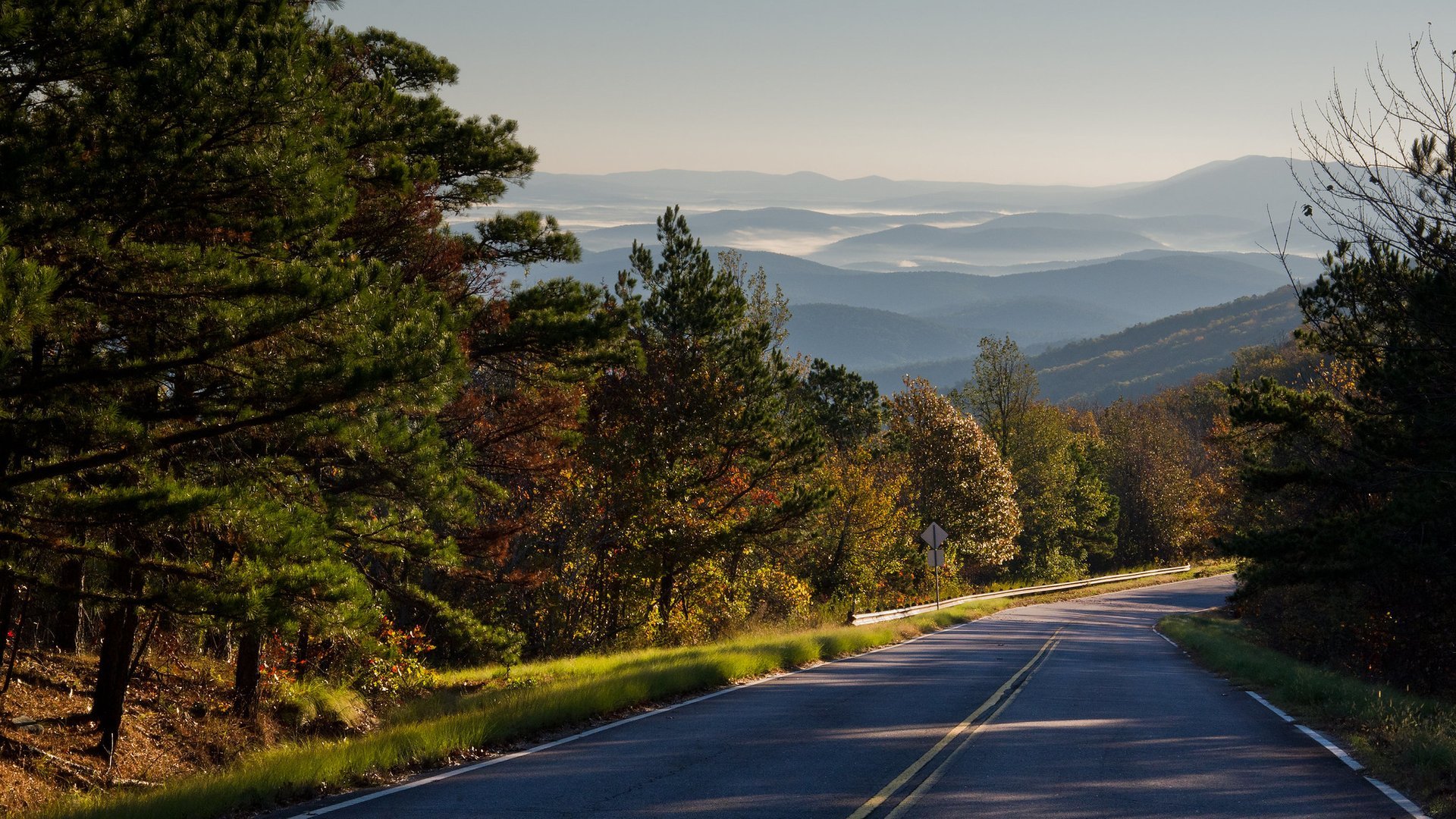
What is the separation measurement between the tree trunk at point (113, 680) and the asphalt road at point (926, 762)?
6424mm

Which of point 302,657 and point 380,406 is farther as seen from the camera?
point 302,657

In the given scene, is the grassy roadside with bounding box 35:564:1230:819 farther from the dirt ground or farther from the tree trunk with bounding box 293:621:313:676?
the tree trunk with bounding box 293:621:313:676

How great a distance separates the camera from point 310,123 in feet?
43.3

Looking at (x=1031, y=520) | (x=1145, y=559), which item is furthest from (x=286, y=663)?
(x=1145, y=559)

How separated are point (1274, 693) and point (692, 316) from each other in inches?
721

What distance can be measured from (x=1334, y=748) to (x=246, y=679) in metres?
14.0

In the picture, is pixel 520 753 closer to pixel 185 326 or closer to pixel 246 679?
pixel 185 326

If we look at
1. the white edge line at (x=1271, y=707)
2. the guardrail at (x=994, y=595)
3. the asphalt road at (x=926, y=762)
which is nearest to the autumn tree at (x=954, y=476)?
the guardrail at (x=994, y=595)

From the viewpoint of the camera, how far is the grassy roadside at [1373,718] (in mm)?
9516

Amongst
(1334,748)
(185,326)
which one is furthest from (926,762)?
(185,326)

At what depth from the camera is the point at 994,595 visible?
56625 mm

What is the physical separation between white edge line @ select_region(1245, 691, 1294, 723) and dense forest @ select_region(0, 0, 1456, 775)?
443 centimetres

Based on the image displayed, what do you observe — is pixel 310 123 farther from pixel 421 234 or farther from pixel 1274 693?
pixel 1274 693

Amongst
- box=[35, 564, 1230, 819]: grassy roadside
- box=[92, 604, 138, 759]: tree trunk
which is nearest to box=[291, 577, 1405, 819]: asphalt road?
box=[35, 564, 1230, 819]: grassy roadside
